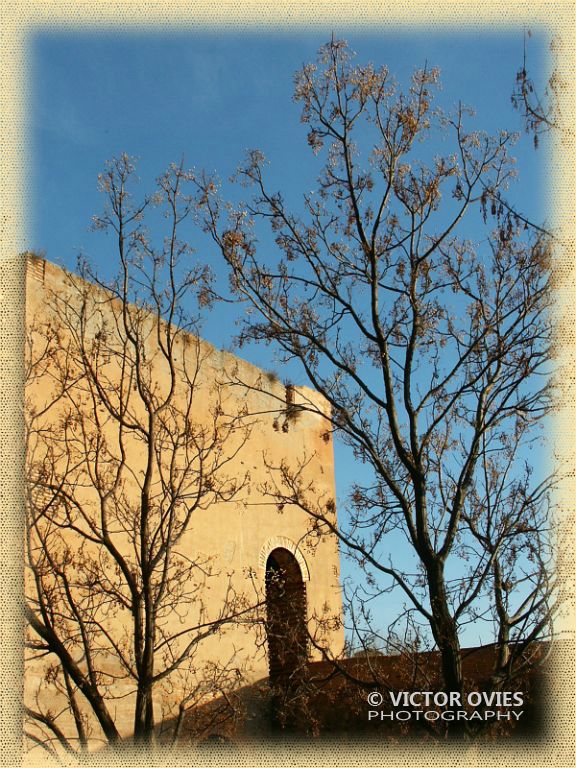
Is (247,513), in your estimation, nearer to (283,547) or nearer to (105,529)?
(283,547)

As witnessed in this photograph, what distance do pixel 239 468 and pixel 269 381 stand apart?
4.35 feet

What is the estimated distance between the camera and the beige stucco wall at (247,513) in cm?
682

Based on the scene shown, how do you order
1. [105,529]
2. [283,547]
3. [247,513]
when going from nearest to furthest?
[105,529]
[247,513]
[283,547]

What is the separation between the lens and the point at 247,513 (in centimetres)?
920

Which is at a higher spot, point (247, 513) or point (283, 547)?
point (247, 513)

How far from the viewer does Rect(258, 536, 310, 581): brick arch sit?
9305 millimetres

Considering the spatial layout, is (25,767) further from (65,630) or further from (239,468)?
(239,468)

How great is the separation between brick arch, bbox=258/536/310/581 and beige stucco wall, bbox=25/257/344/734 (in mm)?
11

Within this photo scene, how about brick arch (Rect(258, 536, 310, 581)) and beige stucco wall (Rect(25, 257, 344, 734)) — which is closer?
beige stucco wall (Rect(25, 257, 344, 734))

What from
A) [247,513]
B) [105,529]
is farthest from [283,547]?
[105,529]

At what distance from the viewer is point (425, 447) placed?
18.6 feet

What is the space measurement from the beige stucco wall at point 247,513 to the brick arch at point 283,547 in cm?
1

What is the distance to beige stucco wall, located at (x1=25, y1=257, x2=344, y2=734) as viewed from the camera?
6824 mm

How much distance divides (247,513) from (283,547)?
83 centimetres
